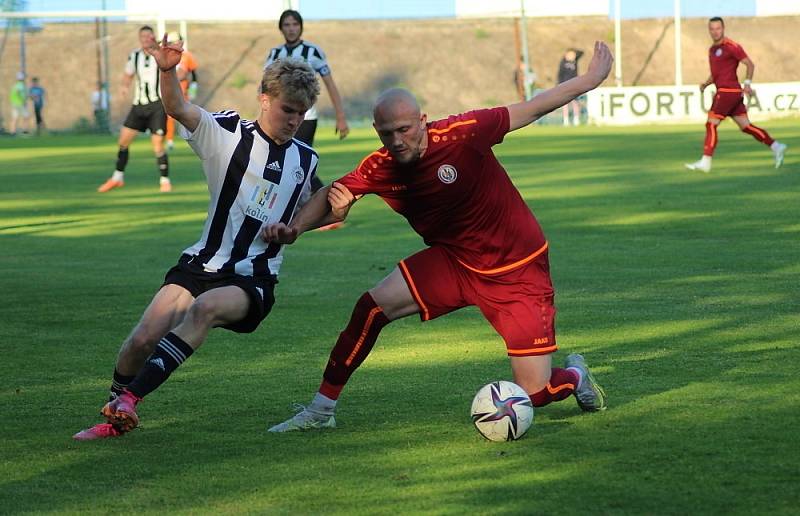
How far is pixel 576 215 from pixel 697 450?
34.6 ft

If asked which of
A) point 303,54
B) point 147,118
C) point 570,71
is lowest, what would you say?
point 147,118

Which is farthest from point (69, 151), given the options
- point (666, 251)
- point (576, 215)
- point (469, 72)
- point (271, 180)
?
point (469, 72)

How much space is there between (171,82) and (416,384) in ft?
7.39

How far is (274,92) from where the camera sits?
6.61 meters

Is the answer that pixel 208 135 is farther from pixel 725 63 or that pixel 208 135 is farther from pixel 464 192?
pixel 725 63

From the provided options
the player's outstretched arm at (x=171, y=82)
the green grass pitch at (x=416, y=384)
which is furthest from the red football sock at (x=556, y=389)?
the player's outstretched arm at (x=171, y=82)

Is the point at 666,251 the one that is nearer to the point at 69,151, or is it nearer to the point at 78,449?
the point at 78,449

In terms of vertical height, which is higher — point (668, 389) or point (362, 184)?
point (362, 184)

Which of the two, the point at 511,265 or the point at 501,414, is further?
the point at 511,265

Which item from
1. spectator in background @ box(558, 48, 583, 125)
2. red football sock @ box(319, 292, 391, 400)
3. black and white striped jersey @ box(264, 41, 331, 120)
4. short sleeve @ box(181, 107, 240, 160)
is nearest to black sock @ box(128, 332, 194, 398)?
red football sock @ box(319, 292, 391, 400)

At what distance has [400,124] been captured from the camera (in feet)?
20.6

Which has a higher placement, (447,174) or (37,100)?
(447,174)

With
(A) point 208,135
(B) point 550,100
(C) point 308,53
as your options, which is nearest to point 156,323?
(A) point 208,135

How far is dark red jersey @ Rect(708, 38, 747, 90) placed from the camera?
2202cm
